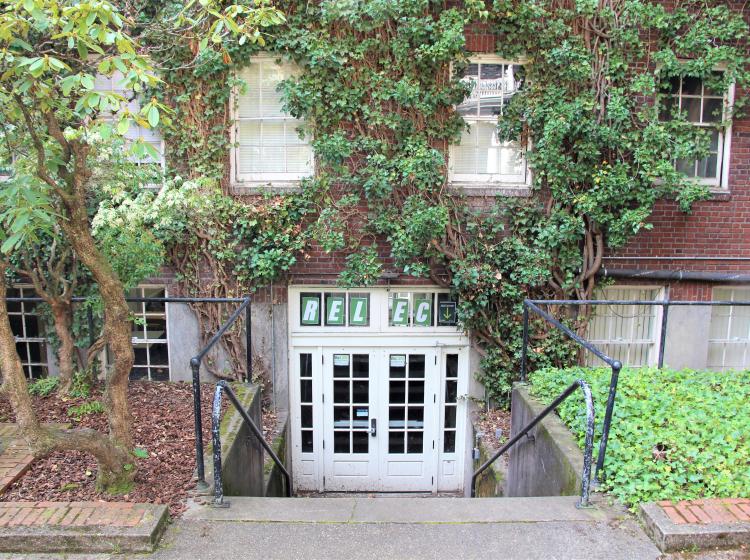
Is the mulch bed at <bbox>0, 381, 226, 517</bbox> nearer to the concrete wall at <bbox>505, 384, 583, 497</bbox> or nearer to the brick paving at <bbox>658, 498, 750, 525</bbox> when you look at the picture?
the concrete wall at <bbox>505, 384, 583, 497</bbox>

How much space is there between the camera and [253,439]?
480cm

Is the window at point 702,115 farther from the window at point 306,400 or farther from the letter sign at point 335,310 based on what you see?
the window at point 306,400

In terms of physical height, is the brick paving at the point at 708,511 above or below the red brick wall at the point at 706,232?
below

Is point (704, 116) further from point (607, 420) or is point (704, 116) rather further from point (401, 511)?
point (401, 511)

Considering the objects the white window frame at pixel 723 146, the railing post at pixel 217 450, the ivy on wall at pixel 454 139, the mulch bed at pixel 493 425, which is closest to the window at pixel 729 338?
the white window frame at pixel 723 146

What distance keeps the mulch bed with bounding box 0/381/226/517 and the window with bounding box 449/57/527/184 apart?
435cm

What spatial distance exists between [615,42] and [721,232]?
287 cm

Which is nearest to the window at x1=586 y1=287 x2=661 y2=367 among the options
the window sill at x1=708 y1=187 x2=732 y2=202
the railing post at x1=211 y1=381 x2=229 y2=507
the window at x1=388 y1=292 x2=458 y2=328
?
the window sill at x1=708 y1=187 x2=732 y2=202

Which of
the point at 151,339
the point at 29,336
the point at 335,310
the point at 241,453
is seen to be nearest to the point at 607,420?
the point at 241,453

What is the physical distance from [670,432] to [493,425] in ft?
11.2

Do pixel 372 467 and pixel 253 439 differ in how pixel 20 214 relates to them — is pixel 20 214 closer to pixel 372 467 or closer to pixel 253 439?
pixel 253 439

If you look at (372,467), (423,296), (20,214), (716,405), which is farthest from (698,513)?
(372,467)

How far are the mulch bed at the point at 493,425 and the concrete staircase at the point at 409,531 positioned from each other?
3250 mm

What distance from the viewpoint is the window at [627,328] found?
24.3 feet
